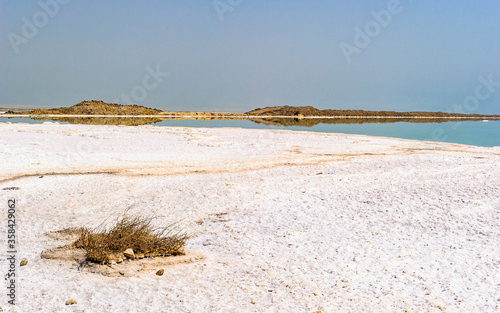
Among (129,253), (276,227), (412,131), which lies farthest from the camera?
(412,131)

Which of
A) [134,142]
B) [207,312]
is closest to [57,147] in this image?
[134,142]

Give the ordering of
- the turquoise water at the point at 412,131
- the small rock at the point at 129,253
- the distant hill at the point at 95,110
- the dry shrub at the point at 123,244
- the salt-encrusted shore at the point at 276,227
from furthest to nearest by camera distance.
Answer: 1. the distant hill at the point at 95,110
2. the turquoise water at the point at 412,131
3. the small rock at the point at 129,253
4. the dry shrub at the point at 123,244
5. the salt-encrusted shore at the point at 276,227

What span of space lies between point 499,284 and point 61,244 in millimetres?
6019

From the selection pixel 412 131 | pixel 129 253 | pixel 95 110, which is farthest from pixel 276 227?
pixel 95 110

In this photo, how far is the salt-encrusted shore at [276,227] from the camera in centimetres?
495

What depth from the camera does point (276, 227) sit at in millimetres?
7832

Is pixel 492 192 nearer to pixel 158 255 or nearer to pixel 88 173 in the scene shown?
pixel 158 255

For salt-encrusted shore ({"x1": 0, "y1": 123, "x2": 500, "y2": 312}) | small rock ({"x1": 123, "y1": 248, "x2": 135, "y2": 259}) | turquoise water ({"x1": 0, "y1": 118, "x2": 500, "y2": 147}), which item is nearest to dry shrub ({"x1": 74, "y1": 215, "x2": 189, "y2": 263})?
small rock ({"x1": 123, "y1": 248, "x2": 135, "y2": 259})

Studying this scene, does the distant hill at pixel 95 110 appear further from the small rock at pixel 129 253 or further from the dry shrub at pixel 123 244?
the small rock at pixel 129 253

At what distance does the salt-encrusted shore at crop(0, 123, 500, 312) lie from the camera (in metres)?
4.95

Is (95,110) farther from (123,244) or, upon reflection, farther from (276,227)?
(123,244)

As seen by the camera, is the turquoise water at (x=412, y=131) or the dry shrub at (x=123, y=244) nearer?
the dry shrub at (x=123, y=244)

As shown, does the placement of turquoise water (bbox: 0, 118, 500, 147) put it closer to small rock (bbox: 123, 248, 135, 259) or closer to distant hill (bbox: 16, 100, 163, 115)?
distant hill (bbox: 16, 100, 163, 115)

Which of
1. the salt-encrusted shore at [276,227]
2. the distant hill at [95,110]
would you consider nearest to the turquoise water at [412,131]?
the salt-encrusted shore at [276,227]
